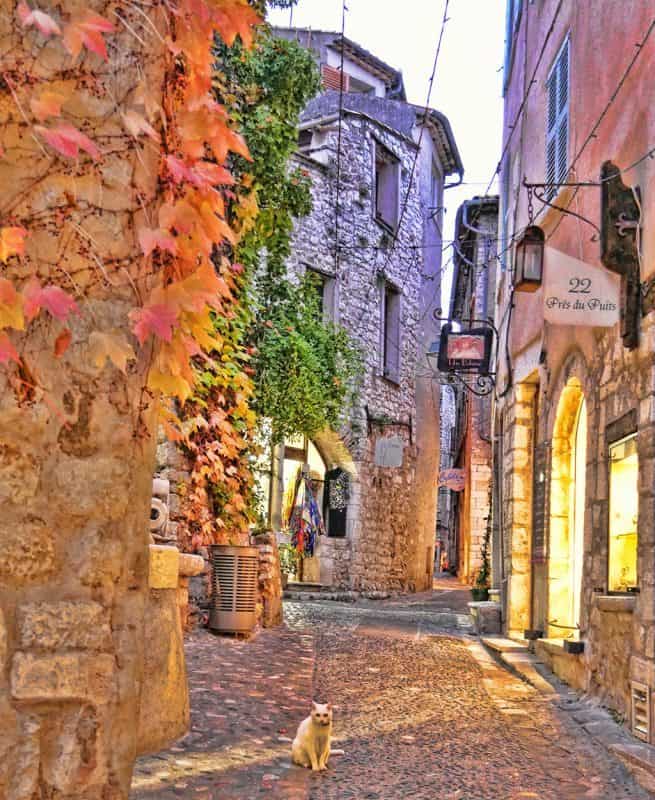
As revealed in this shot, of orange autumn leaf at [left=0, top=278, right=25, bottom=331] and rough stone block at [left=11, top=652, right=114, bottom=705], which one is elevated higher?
orange autumn leaf at [left=0, top=278, right=25, bottom=331]

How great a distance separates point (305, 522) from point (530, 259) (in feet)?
31.6

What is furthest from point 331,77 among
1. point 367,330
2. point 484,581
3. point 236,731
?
point 236,731

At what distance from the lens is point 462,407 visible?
96.7ft

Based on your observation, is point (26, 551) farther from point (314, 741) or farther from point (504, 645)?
point (504, 645)

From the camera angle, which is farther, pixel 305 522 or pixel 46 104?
pixel 305 522

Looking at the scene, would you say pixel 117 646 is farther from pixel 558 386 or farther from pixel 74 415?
pixel 558 386

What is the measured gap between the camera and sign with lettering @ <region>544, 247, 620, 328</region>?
6.48m

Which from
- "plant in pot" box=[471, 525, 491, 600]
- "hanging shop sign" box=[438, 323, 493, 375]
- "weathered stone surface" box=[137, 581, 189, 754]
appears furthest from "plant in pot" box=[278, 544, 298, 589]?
"weathered stone surface" box=[137, 581, 189, 754]

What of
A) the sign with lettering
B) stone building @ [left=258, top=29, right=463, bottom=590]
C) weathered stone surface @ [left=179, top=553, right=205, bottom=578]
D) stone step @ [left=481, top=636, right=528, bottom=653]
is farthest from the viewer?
stone building @ [left=258, top=29, right=463, bottom=590]

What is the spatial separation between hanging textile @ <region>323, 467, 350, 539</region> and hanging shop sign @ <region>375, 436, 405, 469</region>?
0.96 metres

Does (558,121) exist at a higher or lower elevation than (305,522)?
higher

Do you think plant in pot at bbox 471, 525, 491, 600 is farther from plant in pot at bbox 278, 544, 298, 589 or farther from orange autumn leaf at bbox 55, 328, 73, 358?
orange autumn leaf at bbox 55, 328, 73, 358

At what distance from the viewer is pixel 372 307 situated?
18875 millimetres

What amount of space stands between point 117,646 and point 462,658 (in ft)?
23.6
